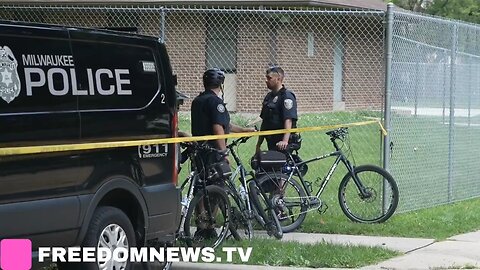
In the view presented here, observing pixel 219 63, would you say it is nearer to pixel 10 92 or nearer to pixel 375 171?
pixel 375 171

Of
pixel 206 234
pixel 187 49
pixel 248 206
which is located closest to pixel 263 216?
pixel 248 206

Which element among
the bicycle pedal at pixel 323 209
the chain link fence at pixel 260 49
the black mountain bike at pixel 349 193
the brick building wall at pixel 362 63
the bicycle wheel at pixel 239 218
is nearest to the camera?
the bicycle wheel at pixel 239 218

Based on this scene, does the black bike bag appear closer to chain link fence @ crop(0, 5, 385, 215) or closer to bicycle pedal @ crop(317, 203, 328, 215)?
bicycle pedal @ crop(317, 203, 328, 215)

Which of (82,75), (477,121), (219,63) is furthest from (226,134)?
(219,63)

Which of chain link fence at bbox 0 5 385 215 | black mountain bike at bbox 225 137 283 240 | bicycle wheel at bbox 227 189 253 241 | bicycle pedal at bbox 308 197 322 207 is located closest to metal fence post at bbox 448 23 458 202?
bicycle pedal at bbox 308 197 322 207

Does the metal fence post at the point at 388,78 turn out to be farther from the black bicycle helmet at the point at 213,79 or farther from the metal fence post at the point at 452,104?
the black bicycle helmet at the point at 213,79

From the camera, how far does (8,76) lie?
230 inches

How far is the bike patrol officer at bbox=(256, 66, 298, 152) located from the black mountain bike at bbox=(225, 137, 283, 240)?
807 mm

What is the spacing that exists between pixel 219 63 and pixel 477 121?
9.57 m

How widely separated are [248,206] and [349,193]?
1.76 meters

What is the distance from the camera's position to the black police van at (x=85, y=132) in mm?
5875

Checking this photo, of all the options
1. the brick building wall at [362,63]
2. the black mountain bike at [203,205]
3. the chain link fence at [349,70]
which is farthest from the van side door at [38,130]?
the brick building wall at [362,63]

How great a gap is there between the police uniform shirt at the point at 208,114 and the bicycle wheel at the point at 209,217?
2.94 ft

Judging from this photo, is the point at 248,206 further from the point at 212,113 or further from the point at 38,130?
the point at 38,130
